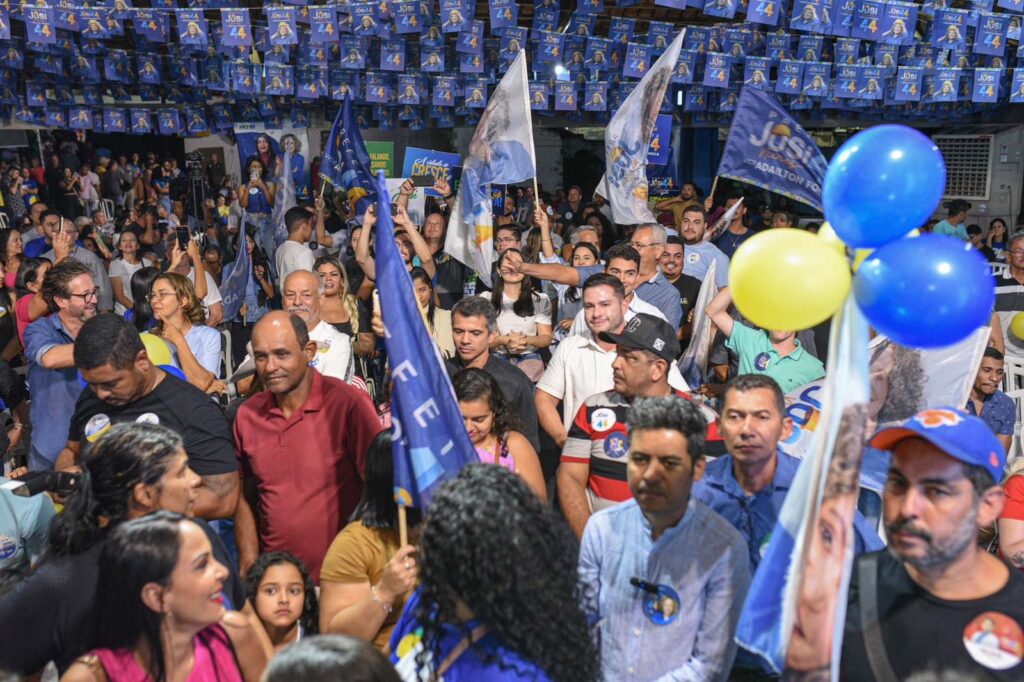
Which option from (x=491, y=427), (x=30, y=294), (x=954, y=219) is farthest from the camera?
(x=954, y=219)

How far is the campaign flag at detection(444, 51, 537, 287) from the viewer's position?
23.5ft

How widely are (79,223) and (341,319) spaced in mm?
7227

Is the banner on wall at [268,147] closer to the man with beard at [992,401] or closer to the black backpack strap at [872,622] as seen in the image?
the man with beard at [992,401]

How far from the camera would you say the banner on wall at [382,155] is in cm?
1617

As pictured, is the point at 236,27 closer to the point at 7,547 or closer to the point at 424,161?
the point at 424,161

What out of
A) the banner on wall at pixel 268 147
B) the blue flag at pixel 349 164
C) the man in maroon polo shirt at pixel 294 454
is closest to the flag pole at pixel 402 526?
the man in maroon polo shirt at pixel 294 454

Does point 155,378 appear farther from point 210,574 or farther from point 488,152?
point 488,152

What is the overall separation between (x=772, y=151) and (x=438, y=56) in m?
8.23

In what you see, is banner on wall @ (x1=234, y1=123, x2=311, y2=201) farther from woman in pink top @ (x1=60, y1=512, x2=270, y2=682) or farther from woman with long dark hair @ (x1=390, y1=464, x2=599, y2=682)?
woman with long dark hair @ (x1=390, y1=464, x2=599, y2=682)

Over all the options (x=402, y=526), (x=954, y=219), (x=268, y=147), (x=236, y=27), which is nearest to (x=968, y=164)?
(x=954, y=219)

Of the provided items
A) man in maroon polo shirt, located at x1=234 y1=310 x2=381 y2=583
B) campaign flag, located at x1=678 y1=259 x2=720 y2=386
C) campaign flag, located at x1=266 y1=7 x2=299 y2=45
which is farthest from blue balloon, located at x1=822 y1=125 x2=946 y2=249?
campaign flag, located at x1=266 y1=7 x2=299 y2=45

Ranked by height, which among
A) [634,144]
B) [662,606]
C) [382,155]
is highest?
[634,144]

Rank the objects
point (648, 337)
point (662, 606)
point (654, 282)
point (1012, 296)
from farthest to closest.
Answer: point (1012, 296) < point (654, 282) < point (648, 337) < point (662, 606)

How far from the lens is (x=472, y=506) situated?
2.23 metres
